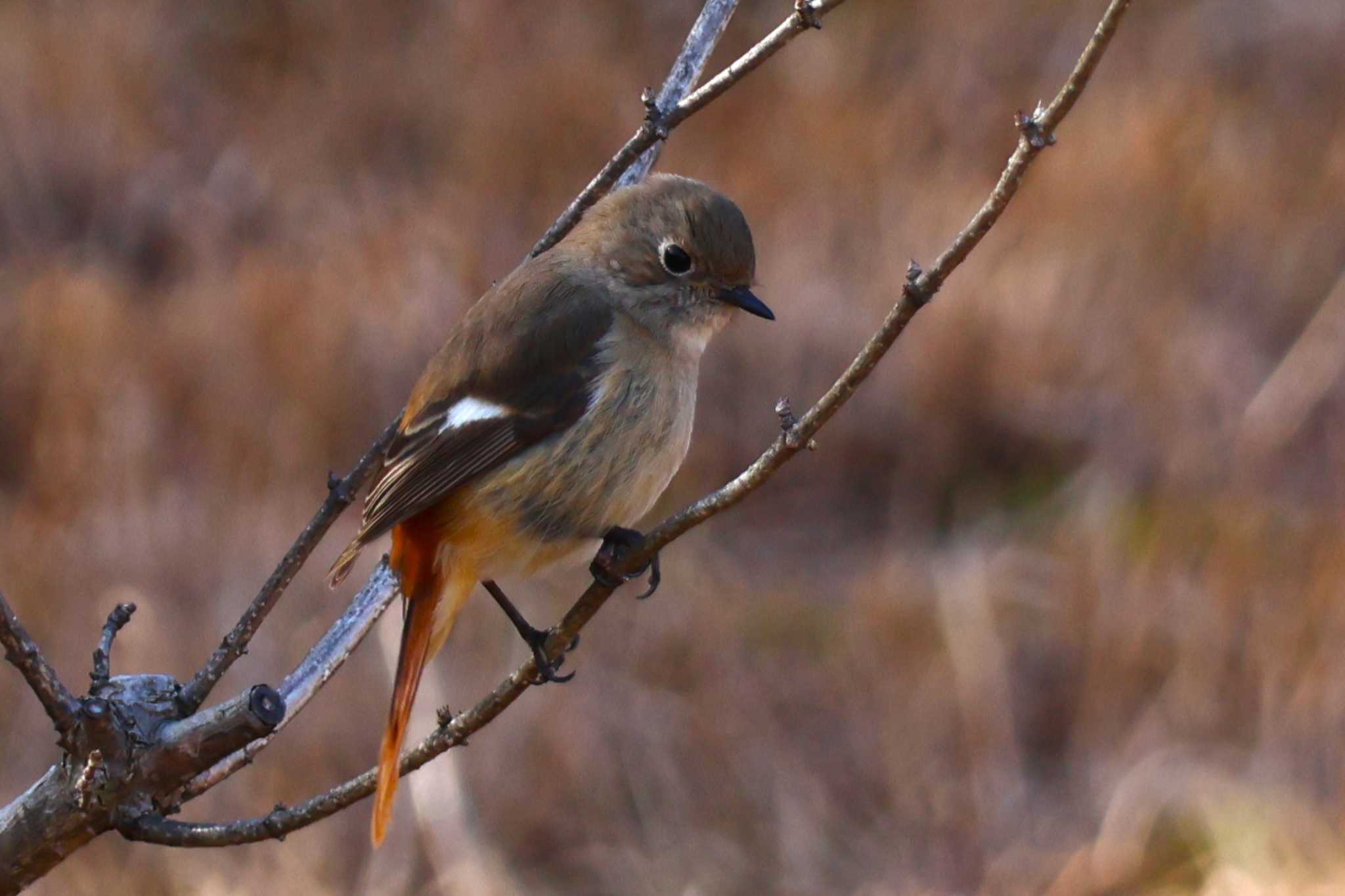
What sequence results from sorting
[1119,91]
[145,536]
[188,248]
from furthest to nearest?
[1119,91], [188,248], [145,536]

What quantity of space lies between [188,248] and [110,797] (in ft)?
23.5

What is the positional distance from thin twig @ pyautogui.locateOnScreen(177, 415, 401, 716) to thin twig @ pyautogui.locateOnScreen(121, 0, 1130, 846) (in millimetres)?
174

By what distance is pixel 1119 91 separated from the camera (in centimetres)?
980

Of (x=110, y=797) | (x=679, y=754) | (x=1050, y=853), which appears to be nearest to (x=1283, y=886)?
(x=1050, y=853)

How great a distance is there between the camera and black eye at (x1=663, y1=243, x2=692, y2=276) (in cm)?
361

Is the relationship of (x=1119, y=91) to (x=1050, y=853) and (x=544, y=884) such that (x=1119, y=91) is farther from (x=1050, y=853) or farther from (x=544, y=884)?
(x=544, y=884)

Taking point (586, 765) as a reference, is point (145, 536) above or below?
above

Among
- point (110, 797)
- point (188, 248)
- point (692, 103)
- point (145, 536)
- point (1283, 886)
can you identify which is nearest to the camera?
point (110, 797)

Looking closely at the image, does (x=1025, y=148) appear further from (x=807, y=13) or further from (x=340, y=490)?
(x=340, y=490)

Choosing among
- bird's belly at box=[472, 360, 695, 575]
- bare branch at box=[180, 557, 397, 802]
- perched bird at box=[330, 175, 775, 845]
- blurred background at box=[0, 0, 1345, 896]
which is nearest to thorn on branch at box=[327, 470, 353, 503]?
bare branch at box=[180, 557, 397, 802]

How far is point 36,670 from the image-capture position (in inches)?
86.7

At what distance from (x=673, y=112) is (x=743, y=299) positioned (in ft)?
2.56

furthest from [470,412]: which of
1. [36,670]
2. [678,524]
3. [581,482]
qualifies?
[36,670]

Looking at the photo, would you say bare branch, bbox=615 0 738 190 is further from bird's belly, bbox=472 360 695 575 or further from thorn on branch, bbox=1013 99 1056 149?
thorn on branch, bbox=1013 99 1056 149
